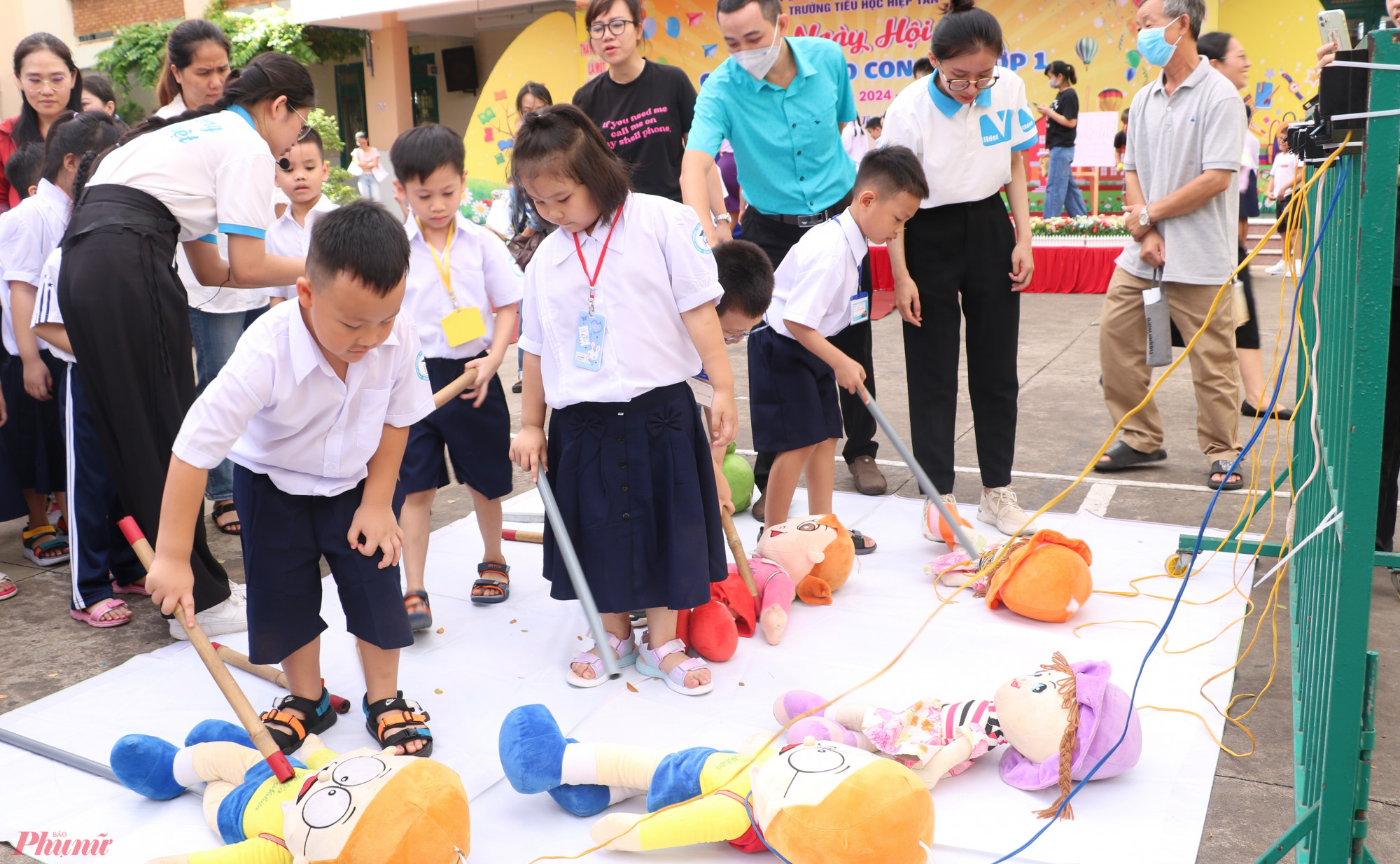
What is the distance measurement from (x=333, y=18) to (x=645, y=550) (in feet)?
46.4

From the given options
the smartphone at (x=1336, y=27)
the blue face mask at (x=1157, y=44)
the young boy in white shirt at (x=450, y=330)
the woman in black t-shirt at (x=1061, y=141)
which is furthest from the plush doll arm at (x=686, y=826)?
the woman in black t-shirt at (x=1061, y=141)

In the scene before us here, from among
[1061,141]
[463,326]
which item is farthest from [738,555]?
[1061,141]

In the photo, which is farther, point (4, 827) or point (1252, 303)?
point (1252, 303)

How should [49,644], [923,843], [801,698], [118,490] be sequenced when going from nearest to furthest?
[923,843]
[801,698]
[118,490]
[49,644]

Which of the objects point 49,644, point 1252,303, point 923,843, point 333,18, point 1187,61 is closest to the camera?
point 923,843

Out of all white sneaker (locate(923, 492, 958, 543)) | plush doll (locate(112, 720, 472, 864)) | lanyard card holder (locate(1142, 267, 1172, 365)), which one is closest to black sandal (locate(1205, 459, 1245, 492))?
lanyard card holder (locate(1142, 267, 1172, 365))

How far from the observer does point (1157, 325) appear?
367cm

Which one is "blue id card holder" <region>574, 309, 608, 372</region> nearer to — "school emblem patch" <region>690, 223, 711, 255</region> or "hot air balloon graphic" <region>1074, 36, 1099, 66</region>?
"school emblem patch" <region>690, 223, 711, 255</region>

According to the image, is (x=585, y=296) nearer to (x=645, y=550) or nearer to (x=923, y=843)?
(x=645, y=550)

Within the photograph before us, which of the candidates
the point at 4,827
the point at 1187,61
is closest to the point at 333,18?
the point at 1187,61

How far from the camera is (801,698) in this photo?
84.4 inches

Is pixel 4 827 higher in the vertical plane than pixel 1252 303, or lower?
lower

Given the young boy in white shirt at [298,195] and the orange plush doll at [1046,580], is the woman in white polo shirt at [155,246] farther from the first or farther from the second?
the orange plush doll at [1046,580]

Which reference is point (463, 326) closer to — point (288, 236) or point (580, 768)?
point (288, 236)
